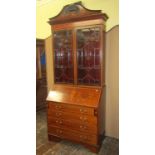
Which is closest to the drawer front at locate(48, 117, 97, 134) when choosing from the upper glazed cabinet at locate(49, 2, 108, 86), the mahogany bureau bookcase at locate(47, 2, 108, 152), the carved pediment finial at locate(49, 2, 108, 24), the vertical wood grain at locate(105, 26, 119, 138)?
the mahogany bureau bookcase at locate(47, 2, 108, 152)

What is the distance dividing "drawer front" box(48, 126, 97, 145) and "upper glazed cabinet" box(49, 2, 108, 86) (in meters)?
0.84

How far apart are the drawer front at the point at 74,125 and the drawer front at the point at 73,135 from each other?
0.07 m

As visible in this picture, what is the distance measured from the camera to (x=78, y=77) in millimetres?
2945

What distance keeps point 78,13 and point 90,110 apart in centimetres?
164

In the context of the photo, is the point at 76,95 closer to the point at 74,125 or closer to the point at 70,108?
the point at 70,108

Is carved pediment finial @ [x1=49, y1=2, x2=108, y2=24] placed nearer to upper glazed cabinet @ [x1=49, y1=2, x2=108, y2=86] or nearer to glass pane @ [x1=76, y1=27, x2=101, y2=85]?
upper glazed cabinet @ [x1=49, y1=2, x2=108, y2=86]

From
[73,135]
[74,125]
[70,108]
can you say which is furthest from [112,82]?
[73,135]

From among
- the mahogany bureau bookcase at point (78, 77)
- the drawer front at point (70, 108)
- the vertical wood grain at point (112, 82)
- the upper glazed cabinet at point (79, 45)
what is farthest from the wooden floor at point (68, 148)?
the upper glazed cabinet at point (79, 45)

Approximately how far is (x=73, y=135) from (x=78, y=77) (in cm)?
100

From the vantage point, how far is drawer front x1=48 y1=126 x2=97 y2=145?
104 inches
